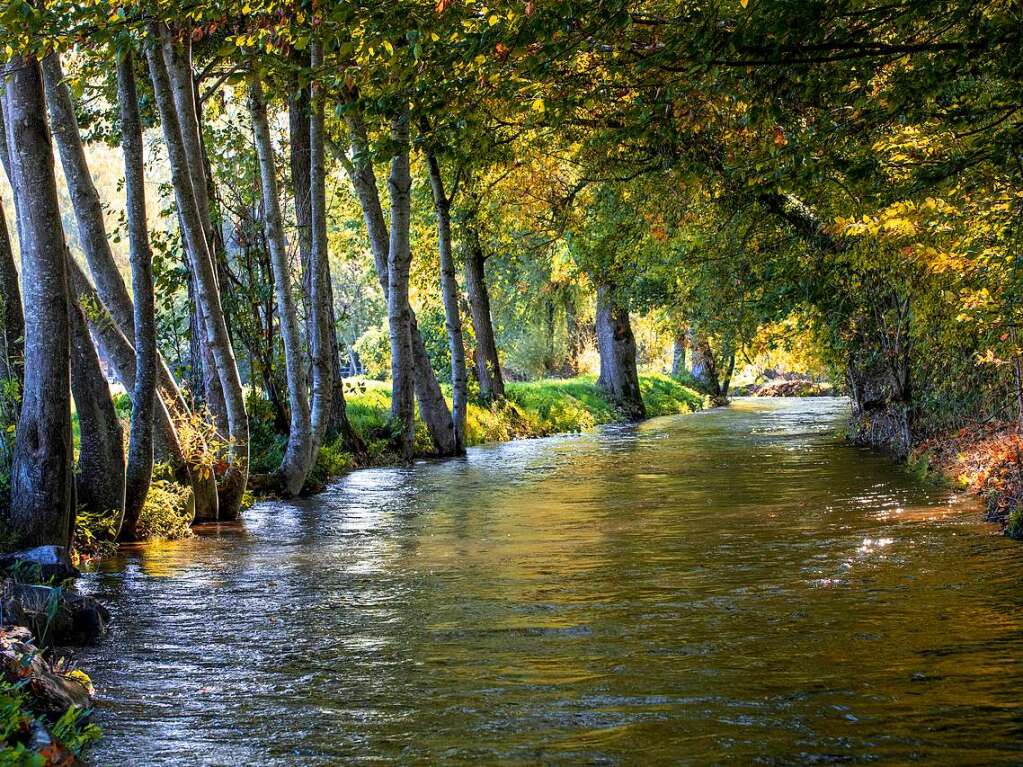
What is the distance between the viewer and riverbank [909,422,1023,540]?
10.6 meters

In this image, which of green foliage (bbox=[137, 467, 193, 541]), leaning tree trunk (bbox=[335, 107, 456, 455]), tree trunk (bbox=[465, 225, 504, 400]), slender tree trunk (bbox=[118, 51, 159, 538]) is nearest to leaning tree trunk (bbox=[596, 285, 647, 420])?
tree trunk (bbox=[465, 225, 504, 400])

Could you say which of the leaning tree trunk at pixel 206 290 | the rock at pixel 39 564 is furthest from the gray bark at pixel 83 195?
the rock at pixel 39 564

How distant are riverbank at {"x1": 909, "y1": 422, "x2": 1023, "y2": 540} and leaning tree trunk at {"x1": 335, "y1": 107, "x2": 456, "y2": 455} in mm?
9696

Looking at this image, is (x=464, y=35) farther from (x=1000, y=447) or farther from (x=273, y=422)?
(x=273, y=422)

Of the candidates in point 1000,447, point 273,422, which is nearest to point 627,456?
point 273,422

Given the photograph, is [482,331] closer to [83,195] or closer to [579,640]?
[83,195]

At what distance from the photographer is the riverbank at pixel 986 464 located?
10562 mm

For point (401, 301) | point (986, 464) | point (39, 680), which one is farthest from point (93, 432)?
point (401, 301)

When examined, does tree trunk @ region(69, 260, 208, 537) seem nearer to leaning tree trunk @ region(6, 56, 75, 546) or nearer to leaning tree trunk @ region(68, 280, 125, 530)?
leaning tree trunk @ region(68, 280, 125, 530)

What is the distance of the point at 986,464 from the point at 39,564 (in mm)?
10321

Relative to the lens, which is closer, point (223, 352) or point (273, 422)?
point (223, 352)

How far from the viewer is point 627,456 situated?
69.3 feet

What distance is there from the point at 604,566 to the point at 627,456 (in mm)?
12143

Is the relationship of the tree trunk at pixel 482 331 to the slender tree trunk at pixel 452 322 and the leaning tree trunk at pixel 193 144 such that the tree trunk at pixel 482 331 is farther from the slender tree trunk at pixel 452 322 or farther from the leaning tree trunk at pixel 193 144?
the leaning tree trunk at pixel 193 144
